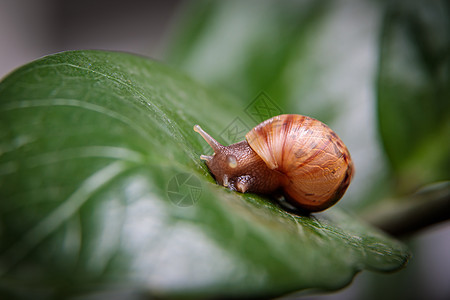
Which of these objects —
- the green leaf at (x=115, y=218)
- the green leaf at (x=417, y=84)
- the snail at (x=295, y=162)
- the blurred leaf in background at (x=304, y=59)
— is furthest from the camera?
the blurred leaf in background at (x=304, y=59)

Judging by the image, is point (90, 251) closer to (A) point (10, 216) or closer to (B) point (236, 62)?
(A) point (10, 216)

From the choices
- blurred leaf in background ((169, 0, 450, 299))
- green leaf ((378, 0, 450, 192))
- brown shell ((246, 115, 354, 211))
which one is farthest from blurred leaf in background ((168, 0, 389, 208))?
brown shell ((246, 115, 354, 211))

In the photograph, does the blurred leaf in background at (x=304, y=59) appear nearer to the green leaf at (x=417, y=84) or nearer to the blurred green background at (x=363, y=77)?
the blurred green background at (x=363, y=77)

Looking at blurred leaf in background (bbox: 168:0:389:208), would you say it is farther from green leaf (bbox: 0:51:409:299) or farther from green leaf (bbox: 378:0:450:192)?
green leaf (bbox: 0:51:409:299)

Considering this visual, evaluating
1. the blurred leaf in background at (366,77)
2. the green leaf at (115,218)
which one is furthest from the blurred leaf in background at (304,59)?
the green leaf at (115,218)

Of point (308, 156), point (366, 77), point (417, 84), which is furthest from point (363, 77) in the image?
point (308, 156)

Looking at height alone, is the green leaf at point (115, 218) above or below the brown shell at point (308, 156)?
above
